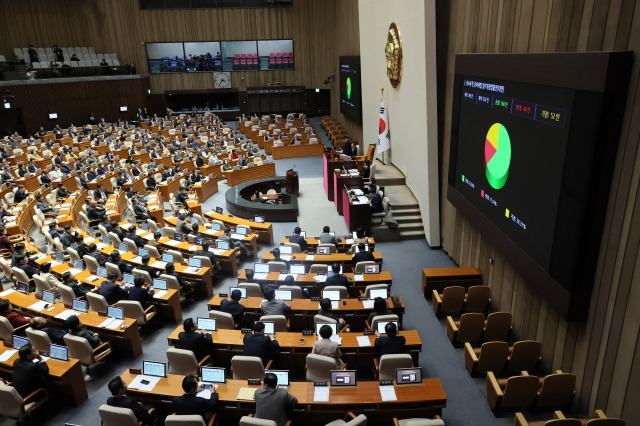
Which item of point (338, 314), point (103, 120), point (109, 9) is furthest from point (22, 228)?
point (109, 9)

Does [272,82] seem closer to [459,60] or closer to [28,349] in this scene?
[459,60]

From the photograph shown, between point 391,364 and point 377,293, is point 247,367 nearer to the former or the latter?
point 391,364

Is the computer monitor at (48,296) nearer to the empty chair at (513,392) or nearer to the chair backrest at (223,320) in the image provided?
the chair backrest at (223,320)

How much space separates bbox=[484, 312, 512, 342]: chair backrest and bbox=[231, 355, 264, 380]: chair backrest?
3.81 metres

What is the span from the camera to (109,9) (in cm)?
2991

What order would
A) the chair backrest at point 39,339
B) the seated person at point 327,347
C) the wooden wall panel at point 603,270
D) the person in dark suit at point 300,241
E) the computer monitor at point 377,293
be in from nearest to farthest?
1. the wooden wall panel at point 603,270
2. the seated person at point 327,347
3. the chair backrest at point 39,339
4. the computer monitor at point 377,293
5. the person in dark suit at point 300,241

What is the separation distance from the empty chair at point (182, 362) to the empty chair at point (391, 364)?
8.46 ft

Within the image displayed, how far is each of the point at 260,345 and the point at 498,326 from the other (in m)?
3.90

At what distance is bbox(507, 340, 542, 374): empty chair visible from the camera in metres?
6.64

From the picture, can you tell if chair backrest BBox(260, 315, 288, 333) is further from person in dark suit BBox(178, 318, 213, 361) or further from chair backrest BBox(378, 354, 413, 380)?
chair backrest BBox(378, 354, 413, 380)

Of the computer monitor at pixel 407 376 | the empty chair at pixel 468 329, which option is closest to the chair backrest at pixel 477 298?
the empty chair at pixel 468 329

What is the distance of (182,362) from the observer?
6.35 m

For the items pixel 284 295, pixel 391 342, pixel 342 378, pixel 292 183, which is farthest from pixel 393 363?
pixel 292 183

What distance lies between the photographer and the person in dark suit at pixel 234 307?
7.72 metres
